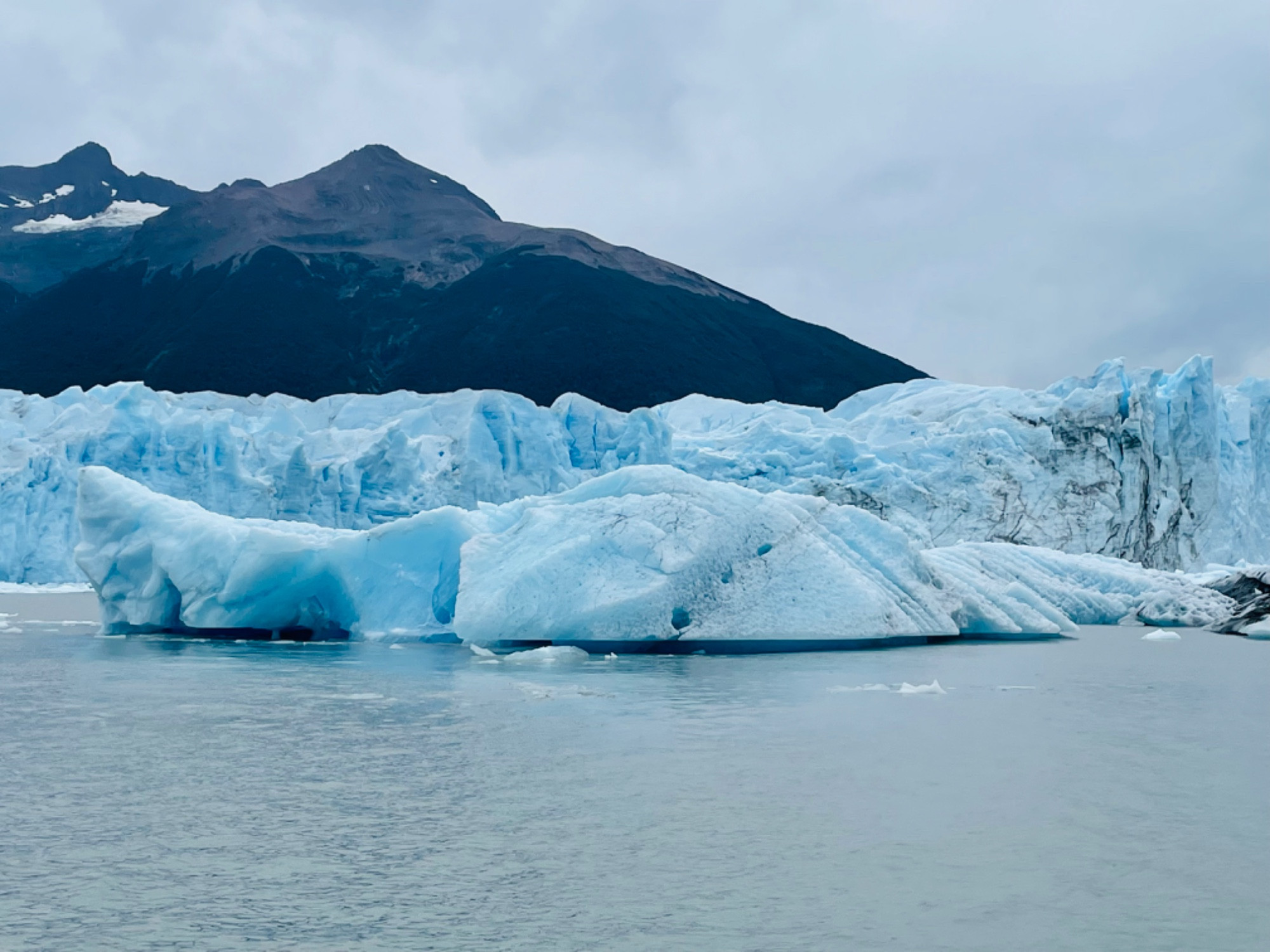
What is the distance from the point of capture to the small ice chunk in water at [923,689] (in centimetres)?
827

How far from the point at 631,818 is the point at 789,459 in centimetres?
1969

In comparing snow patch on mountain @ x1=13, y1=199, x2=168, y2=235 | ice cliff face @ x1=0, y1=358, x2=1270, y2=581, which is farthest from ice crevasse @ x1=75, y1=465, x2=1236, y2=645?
snow patch on mountain @ x1=13, y1=199, x2=168, y2=235

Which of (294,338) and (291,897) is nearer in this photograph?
(291,897)

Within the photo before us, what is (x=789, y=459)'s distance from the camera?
24094 millimetres

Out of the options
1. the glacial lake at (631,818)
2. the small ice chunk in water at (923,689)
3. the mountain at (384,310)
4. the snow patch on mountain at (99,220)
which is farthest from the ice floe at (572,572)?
the snow patch on mountain at (99,220)

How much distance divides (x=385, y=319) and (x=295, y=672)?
63888 mm

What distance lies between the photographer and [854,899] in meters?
3.74

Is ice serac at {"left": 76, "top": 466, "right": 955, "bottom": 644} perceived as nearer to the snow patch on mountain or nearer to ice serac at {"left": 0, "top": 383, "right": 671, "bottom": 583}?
ice serac at {"left": 0, "top": 383, "right": 671, "bottom": 583}

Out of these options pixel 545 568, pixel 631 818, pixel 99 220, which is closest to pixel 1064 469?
pixel 545 568

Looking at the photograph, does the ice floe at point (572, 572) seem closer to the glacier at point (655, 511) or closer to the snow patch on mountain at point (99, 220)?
the glacier at point (655, 511)

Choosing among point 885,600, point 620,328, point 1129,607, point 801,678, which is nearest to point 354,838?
point 801,678

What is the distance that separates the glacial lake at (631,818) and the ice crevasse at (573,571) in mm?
2367

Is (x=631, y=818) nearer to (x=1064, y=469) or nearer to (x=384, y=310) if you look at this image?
(x=1064, y=469)

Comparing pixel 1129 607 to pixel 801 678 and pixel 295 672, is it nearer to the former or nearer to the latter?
pixel 801 678
